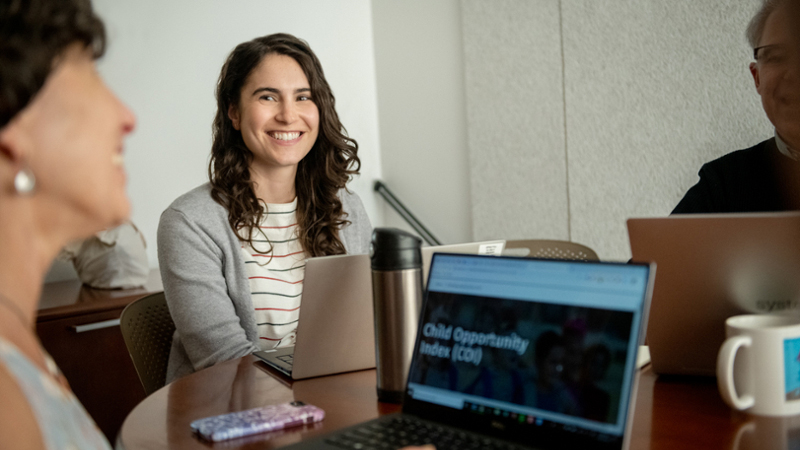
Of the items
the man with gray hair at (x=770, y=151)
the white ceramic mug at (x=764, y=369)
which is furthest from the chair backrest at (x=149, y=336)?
the man with gray hair at (x=770, y=151)

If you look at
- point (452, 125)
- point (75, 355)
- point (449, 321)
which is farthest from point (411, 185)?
point (449, 321)

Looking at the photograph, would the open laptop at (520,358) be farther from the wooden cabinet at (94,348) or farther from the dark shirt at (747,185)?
the wooden cabinet at (94,348)

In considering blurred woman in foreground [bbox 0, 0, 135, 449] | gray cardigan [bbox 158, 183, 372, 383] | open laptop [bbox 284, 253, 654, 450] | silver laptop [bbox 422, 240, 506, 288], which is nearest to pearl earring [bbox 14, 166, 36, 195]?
blurred woman in foreground [bbox 0, 0, 135, 449]

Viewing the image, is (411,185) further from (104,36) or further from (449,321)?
(104,36)

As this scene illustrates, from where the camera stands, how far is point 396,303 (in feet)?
3.60

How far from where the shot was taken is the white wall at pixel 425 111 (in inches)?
140

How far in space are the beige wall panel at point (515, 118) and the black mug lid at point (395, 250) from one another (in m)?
2.05

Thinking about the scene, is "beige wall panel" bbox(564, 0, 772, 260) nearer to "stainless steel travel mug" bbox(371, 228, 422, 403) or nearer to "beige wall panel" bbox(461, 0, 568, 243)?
"beige wall panel" bbox(461, 0, 568, 243)

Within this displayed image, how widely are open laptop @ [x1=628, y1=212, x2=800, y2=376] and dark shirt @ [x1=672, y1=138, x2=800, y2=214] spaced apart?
0.92 metres

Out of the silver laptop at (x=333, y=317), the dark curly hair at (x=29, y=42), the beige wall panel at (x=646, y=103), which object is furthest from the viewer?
the beige wall panel at (x=646, y=103)

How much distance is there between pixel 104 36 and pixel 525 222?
2678 mm

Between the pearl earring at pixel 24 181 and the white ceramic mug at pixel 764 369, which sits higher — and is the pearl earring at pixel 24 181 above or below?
above

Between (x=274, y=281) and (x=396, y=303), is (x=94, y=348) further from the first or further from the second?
(x=396, y=303)

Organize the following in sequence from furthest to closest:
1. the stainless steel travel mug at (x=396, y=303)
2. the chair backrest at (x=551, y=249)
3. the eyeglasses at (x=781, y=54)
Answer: the chair backrest at (x=551, y=249) < the eyeglasses at (x=781, y=54) < the stainless steel travel mug at (x=396, y=303)
